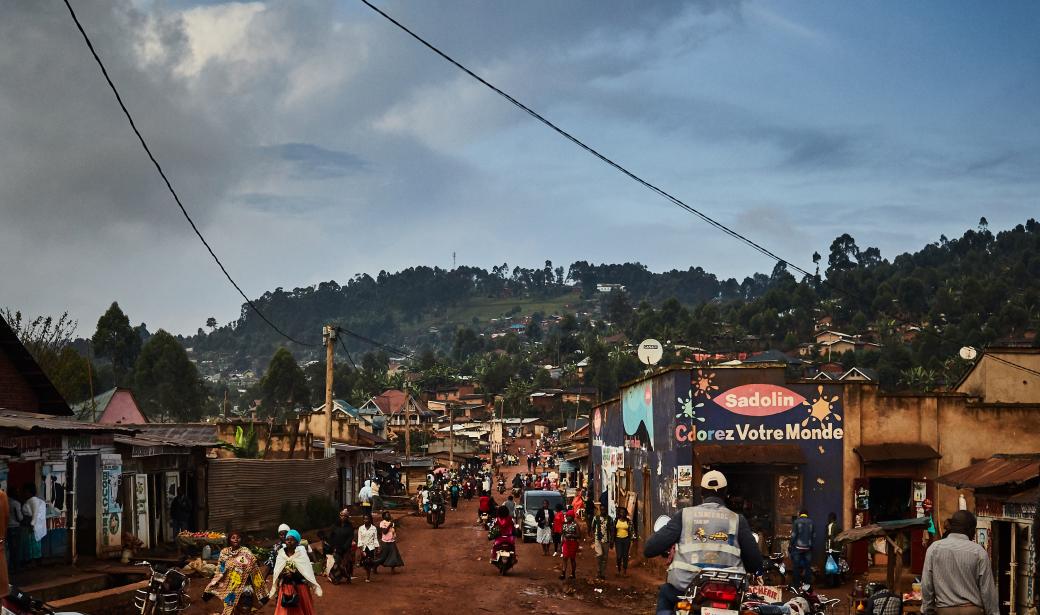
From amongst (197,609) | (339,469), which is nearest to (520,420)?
(339,469)

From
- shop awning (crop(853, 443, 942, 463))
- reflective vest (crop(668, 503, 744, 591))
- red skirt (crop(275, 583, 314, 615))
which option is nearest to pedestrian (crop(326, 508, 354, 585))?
red skirt (crop(275, 583, 314, 615))

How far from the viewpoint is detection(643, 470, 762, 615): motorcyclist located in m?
10.2

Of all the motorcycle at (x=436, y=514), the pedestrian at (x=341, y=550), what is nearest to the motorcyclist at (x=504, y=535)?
the pedestrian at (x=341, y=550)

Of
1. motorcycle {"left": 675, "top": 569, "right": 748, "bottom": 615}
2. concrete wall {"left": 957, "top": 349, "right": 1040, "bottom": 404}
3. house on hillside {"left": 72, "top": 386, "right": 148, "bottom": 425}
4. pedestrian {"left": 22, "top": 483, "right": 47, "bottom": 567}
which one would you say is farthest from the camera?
house on hillside {"left": 72, "top": 386, "right": 148, "bottom": 425}

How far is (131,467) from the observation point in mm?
26141

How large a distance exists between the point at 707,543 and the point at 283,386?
160m

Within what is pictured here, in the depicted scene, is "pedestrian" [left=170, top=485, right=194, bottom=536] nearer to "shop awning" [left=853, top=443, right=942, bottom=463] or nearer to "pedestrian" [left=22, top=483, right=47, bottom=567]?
"pedestrian" [left=22, top=483, right=47, bottom=567]

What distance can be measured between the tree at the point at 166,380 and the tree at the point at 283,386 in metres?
21.9

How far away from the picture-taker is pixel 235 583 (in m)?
18.1

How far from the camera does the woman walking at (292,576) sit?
51.6 feet

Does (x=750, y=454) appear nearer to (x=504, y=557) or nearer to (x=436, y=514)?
(x=504, y=557)

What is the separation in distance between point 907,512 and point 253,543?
687 inches

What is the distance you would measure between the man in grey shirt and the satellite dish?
907 inches

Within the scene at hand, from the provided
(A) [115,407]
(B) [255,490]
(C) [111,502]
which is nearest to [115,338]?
(A) [115,407]
